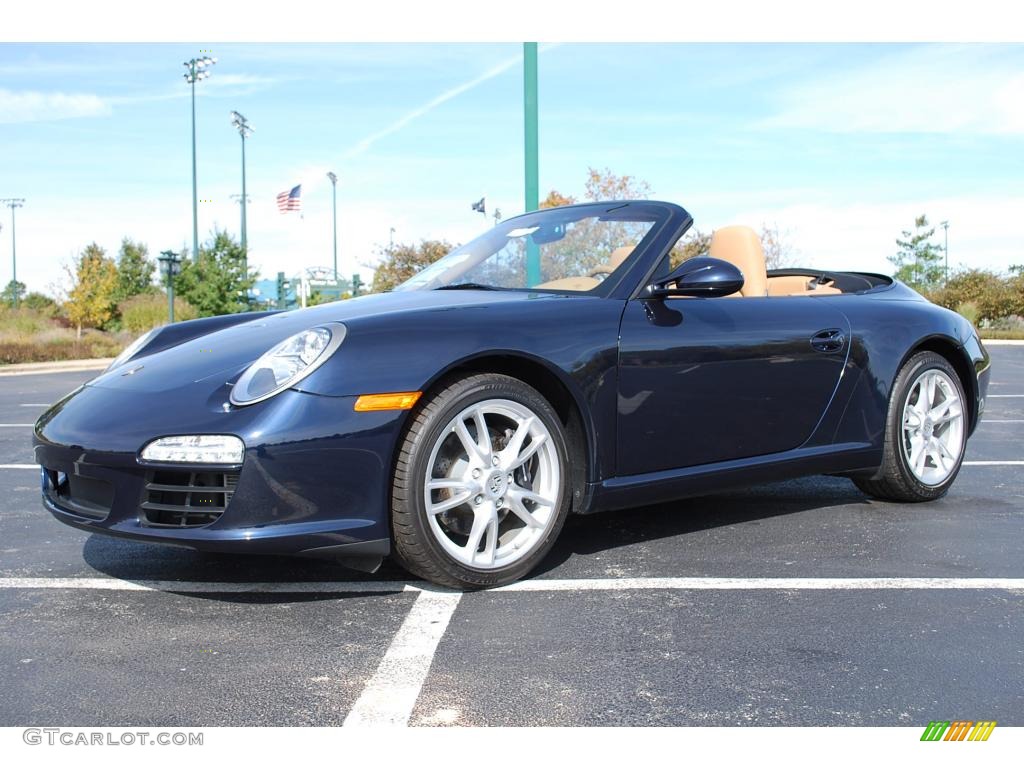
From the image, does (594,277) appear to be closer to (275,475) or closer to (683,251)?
(275,475)

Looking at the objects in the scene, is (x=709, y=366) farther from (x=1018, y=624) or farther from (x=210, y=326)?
(x=210, y=326)

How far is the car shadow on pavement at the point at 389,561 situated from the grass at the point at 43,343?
2403 centimetres

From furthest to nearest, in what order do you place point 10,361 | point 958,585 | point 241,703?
1. point 10,361
2. point 958,585
3. point 241,703

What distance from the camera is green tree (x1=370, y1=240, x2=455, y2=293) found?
25.8 meters

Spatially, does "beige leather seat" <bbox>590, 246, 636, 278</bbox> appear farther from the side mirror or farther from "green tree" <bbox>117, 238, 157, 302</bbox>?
"green tree" <bbox>117, 238, 157, 302</bbox>

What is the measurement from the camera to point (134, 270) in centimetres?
4766

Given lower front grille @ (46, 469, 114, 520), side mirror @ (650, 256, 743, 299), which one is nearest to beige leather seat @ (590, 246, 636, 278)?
side mirror @ (650, 256, 743, 299)

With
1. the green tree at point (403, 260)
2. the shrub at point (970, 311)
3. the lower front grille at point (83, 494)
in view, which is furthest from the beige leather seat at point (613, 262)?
the shrub at point (970, 311)

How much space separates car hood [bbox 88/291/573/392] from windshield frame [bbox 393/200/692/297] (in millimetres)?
211

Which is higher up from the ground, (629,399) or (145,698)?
(629,399)

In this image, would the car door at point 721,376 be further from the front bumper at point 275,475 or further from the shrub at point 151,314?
the shrub at point 151,314

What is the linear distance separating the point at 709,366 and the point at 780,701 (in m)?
1.66

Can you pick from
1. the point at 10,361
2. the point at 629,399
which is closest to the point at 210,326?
the point at 629,399

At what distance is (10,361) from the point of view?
2558cm
